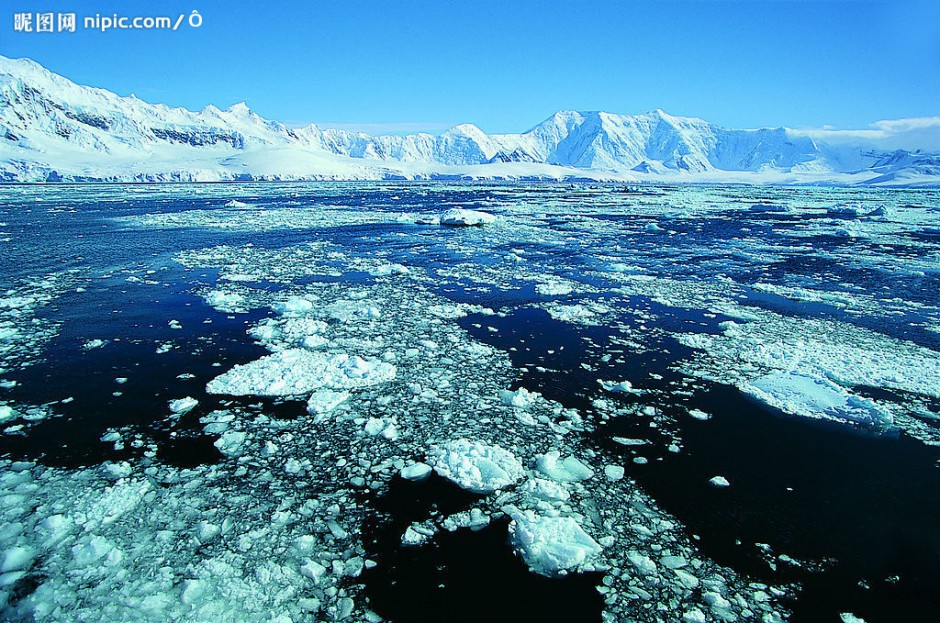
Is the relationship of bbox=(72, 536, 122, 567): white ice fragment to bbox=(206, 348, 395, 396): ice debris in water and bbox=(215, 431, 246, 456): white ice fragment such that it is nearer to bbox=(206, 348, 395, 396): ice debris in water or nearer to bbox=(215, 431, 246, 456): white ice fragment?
bbox=(215, 431, 246, 456): white ice fragment

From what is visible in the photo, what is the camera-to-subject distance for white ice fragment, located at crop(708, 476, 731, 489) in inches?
167

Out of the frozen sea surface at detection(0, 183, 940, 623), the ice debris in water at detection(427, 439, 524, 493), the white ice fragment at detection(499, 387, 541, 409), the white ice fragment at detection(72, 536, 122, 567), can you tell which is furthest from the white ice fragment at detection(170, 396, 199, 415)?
the white ice fragment at detection(499, 387, 541, 409)

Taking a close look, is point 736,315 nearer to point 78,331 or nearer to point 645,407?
point 645,407

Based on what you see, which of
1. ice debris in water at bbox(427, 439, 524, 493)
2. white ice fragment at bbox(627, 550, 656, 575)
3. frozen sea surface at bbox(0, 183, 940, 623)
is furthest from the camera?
ice debris in water at bbox(427, 439, 524, 493)

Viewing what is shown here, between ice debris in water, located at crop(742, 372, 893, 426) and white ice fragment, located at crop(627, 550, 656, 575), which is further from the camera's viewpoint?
ice debris in water, located at crop(742, 372, 893, 426)

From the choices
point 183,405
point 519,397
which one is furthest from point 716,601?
point 183,405

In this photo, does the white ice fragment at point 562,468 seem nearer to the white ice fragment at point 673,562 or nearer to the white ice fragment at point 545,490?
the white ice fragment at point 545,490

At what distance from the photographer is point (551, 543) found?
353 cm

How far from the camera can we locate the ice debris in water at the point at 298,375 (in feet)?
19.0

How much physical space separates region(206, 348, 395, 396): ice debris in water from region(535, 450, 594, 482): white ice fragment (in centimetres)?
250

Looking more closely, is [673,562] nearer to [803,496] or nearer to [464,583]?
[464,583]

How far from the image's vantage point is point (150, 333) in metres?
7.78

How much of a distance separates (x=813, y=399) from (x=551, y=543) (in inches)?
165

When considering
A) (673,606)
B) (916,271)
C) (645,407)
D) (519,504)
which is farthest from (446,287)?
(916,271)
